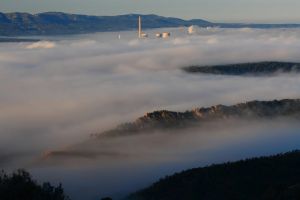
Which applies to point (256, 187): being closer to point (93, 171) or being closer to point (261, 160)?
point (261, 160)

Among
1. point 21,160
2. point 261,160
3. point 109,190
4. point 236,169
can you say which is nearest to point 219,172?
point 236,169

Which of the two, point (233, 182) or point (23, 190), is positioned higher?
point (23, 190)

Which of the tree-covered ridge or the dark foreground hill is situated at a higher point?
the tree-covered ridge

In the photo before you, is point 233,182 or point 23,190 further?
point 233,182

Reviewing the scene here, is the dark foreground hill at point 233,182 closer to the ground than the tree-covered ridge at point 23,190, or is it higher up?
closer to the ground

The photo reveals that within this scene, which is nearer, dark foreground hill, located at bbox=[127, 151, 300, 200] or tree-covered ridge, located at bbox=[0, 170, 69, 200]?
tree-covered ridge, located at bbox=[0, 170, 69, 200]
